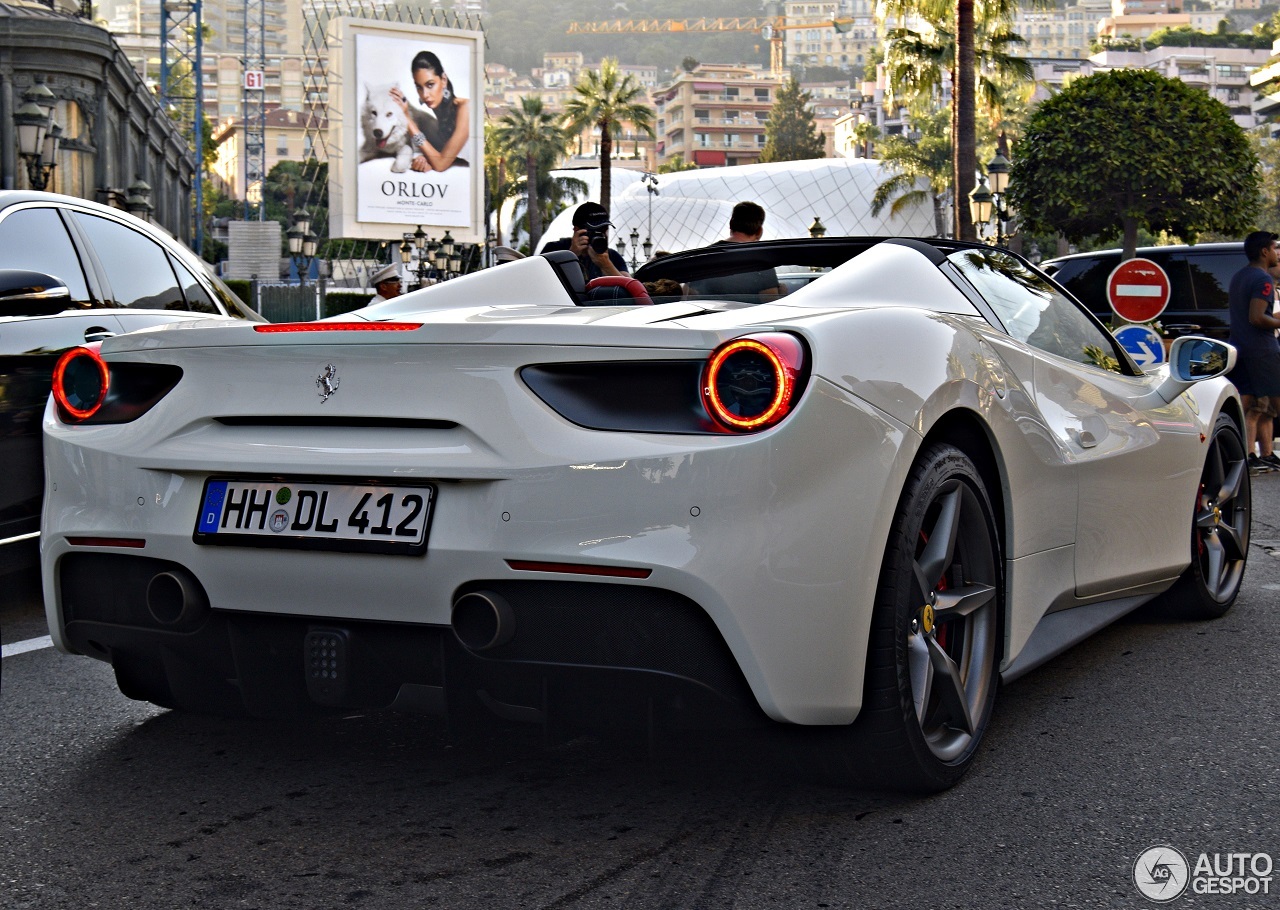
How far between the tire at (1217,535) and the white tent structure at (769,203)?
96081 millimetres

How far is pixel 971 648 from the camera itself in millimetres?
3414

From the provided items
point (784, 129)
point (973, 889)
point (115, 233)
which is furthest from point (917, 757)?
point (784, 129)

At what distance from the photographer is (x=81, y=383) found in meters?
3.25

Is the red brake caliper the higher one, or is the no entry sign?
the no entry sign

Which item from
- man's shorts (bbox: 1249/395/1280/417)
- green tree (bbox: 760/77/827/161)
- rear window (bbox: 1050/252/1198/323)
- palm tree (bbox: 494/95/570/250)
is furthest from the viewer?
green tree (bbox: 760/77/827/161)

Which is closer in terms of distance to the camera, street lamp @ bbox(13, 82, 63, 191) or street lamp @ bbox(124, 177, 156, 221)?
street lamp @ bbox(13, 82, 63, 191)

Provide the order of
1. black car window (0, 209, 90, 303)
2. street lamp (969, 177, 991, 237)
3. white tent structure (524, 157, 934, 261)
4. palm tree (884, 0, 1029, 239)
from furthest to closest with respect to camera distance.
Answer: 1. white tent structure (524, 157, 934, 261)
2. street lamp (969, 177, 991, 237)
3. palm tree (884, 0, 1029, 239)
4. black car window (0, 209, 90, 303)

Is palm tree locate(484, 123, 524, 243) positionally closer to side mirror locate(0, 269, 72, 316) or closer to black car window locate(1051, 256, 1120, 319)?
black car window locate(1051, 256, 1120, 319)

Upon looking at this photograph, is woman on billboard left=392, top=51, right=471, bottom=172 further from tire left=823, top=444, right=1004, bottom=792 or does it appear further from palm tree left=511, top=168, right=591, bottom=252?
tire left=823, top=444, right=1004, bottom=792

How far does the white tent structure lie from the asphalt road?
98.0 m

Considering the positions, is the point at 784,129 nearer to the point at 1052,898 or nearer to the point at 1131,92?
the point at 1131,92

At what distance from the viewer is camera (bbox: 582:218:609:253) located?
5664mm

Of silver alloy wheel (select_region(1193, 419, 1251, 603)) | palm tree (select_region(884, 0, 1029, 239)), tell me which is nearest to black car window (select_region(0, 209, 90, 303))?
silver alloy wheel (select_region(1193, 419, 1251, 603))

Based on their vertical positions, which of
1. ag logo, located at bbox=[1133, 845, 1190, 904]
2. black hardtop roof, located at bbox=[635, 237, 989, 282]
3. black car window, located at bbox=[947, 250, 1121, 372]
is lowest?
ag logo, located at bbox=[1133, 845, 1190, 904]
